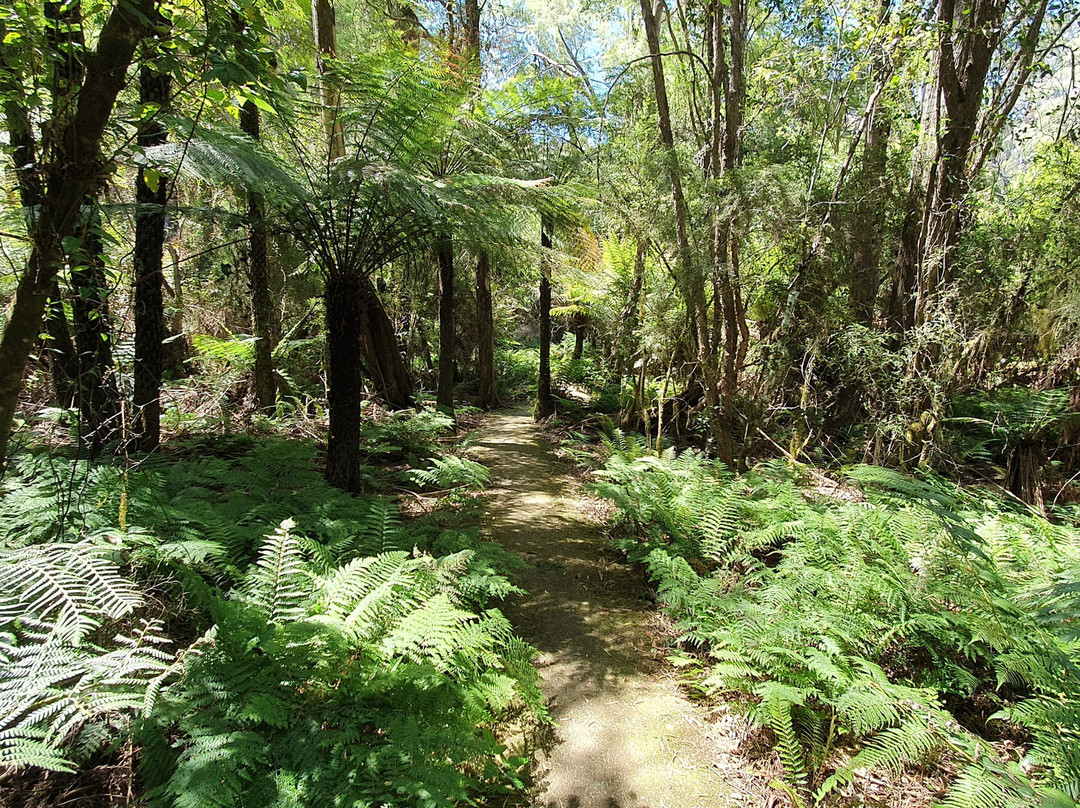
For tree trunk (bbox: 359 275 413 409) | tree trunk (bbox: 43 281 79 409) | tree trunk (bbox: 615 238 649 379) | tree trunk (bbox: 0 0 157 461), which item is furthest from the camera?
tree trunk (bbox: 615 238 649 379)

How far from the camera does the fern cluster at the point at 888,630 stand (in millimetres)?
2020

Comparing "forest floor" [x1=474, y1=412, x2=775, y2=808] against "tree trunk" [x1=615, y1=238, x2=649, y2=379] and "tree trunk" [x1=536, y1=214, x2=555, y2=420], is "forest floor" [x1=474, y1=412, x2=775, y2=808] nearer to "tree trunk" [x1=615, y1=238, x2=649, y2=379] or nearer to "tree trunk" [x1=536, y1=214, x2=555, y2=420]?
"tree trunk" [x1=615, y1=238, x2=649, y2=379]

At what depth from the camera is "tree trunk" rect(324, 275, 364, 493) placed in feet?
12.4

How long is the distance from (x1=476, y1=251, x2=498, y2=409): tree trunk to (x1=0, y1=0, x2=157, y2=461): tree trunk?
23.0 feet

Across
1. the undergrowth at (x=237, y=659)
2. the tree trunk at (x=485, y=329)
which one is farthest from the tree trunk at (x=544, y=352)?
the undergrowth at (x=237, y=659)

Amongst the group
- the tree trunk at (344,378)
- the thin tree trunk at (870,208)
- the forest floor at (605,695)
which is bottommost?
the forest floor at (605,695)

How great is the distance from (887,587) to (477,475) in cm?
310

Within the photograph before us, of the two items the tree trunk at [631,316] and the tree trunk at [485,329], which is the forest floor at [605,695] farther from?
the tree trunk at [485,329]

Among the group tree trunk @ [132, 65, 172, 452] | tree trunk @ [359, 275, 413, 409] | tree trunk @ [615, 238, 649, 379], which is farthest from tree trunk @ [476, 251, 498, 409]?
tree trunk @ [132, 65, 172, 452]

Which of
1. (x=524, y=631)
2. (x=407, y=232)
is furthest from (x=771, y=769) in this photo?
(x=407, y=232)

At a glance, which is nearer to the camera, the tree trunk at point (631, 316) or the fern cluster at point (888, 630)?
the fern cluster at point (888, 630)

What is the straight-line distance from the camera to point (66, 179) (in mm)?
1276

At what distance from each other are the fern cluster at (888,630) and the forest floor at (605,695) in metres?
0.23

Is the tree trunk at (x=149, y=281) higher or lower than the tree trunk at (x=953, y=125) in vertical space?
lower
